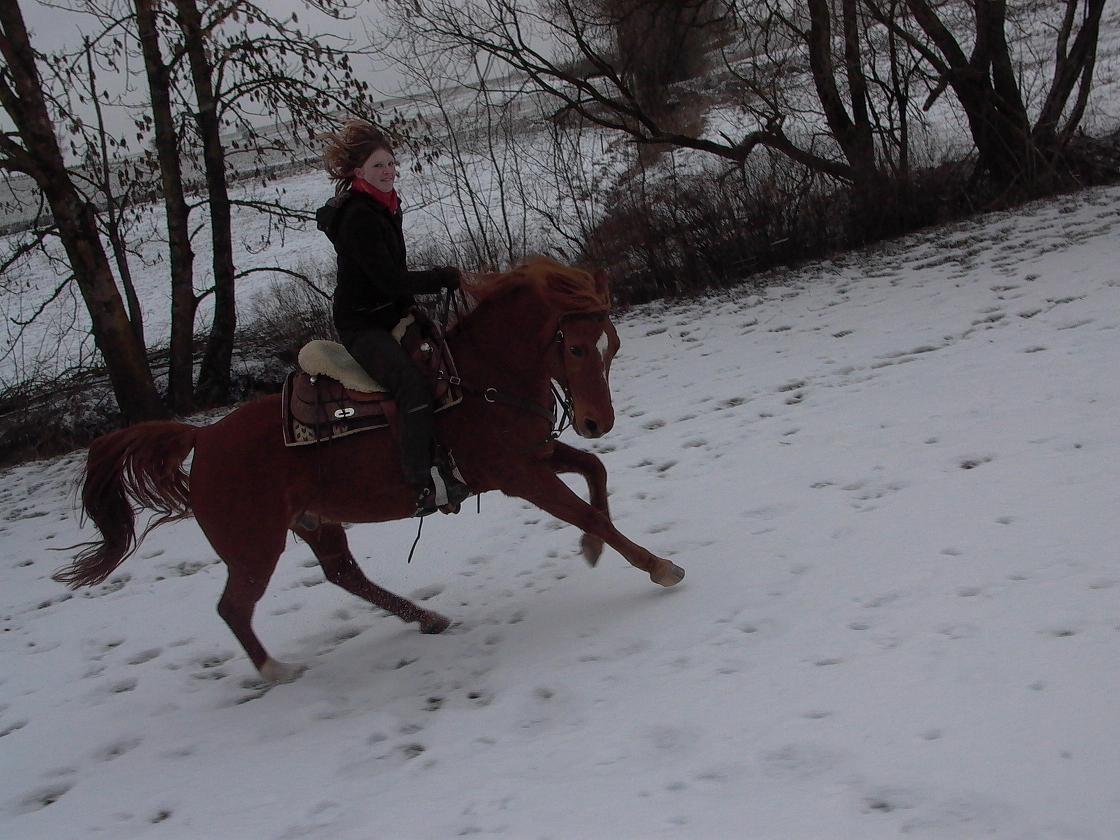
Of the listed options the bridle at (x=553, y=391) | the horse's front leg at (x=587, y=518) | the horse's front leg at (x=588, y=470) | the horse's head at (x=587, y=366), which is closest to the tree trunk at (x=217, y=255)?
the bridle at (x=553, y=391)

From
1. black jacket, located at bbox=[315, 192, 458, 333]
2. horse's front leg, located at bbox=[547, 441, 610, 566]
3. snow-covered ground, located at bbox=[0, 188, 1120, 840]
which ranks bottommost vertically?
snow-covered ground, located at bbox=[0, 188, 1120, 840]

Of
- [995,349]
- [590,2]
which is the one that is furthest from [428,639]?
[590,2]

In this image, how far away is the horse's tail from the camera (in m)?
4.46

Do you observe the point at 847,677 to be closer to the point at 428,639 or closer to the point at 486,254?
the point at 428,639

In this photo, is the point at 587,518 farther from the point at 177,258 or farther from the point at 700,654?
the point at 177,258

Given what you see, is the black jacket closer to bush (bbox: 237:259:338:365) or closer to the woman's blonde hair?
the woman's blonde hair

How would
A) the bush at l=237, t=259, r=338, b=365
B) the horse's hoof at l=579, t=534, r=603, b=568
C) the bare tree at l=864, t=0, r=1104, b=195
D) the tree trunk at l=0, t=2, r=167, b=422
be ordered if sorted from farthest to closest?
1. the bush at l=237, t=259, r=338, b=365
2. the bare tree at l=864, t=0, r=1104, b=195
3. the tree trunk at l=0, t=2, r=167, b=422
4. the horse's hoof at l=579, t=534, r=603, b=568

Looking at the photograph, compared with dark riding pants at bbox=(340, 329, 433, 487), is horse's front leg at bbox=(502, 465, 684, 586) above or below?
below

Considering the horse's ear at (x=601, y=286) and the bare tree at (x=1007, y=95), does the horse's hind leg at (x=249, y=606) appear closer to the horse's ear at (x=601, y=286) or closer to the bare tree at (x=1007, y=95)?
the horse's ear at (x=601, y=286)

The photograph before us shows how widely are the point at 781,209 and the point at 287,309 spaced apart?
8.52m

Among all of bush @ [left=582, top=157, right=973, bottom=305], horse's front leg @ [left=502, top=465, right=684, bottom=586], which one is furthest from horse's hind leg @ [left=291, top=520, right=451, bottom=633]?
bush @ [left=582, top=157, right=973, bottom=305]

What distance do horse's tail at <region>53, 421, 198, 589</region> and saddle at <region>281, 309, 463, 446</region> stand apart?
63cm

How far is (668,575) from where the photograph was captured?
4.22 m

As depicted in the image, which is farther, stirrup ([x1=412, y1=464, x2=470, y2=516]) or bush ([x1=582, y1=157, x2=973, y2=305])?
bush ([x1=582, y1=157, x2=973, y2=305])
